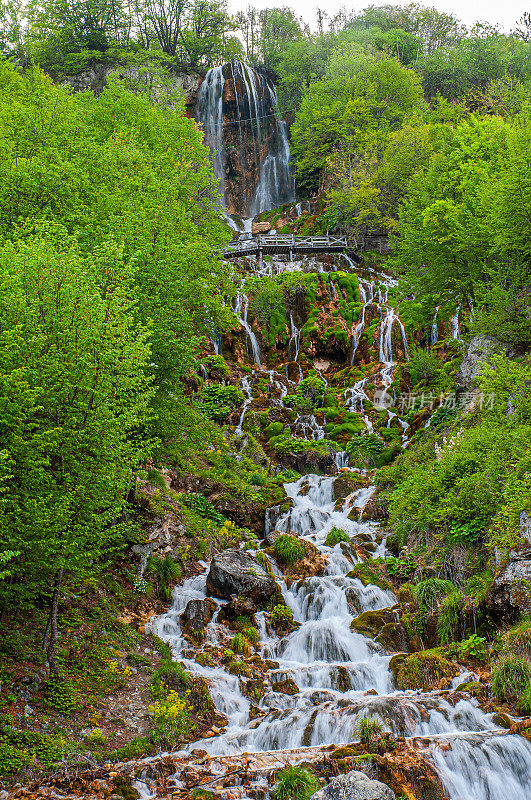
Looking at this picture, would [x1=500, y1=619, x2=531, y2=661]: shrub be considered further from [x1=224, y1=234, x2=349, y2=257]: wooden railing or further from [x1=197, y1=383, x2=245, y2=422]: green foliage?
[x1=224, y1=234, x2=349, y2=257]: wooden railing

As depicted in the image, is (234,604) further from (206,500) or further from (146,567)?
(206,500)

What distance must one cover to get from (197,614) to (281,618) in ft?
6.72

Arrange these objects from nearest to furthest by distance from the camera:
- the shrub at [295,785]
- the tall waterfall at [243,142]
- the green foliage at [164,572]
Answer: the shrub at [295,785] → the green foliage at [164,572] → the tall waterfall at [243,142]

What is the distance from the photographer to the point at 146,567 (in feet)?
46.0

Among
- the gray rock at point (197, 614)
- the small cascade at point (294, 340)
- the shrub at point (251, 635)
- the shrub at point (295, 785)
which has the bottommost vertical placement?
the shrub at point (251, 635)

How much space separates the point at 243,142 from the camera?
47.5 meters

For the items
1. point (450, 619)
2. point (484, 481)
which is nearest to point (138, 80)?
point (484, 481)

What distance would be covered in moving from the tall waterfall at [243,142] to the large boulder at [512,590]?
1606 inches

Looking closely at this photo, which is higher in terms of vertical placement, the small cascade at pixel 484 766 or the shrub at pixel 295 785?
the shrub at pixel 295 785

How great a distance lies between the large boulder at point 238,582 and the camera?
1337 centimetres

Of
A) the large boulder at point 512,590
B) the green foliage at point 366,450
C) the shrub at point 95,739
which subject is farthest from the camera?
the green foliage at point 366,450

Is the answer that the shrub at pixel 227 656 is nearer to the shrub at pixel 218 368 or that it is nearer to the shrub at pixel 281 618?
the shrub at pixel 281 618

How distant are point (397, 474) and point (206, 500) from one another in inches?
264

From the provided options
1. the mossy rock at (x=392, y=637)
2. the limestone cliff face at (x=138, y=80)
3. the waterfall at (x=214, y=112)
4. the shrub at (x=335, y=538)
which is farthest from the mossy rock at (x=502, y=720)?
the waterfall at (x=214, y=112)
